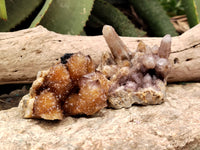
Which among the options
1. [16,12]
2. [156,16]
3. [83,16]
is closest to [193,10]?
[156,16]

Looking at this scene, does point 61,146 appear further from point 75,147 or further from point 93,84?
point 93,84

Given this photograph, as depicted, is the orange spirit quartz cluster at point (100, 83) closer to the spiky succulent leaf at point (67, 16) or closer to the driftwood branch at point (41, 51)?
the driftwood branch at point (41, 51)

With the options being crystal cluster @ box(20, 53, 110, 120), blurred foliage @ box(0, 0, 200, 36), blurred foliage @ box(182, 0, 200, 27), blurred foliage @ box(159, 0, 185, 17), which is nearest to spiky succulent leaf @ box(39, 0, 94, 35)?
blurred foliage @ box(0, 0, 200, 36)

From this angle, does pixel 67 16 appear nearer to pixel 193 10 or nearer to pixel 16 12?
pixel 16 12

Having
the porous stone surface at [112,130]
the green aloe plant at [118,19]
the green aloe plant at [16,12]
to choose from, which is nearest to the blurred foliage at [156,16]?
the green aloe plant at [118,19]

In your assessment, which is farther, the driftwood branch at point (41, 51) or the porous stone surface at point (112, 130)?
the driftwood branch at point (41, 51)

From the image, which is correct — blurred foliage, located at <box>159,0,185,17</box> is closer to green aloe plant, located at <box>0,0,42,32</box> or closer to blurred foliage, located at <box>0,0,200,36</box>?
blurred foliage, located at <box>0,0,200,36</box>
